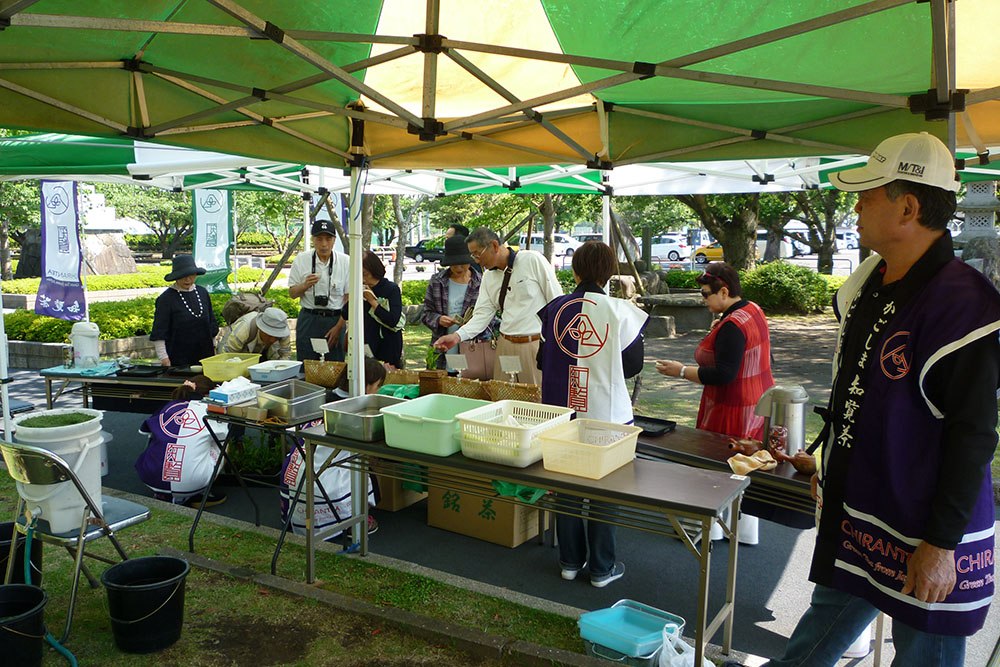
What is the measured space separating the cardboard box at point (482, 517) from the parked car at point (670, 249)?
3324cm

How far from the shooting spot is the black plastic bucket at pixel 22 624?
268 cm

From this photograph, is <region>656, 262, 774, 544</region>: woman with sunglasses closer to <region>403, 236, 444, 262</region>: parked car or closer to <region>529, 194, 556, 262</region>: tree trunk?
<region>529, 194, 556, 262</region>: tree trunk

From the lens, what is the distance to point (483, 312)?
5488mm

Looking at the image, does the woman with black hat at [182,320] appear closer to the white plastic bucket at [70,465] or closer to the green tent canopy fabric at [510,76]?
the green tent canopy fabric at [510,76]

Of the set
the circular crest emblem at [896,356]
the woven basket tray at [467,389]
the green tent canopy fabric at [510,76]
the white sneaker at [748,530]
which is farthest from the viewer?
the white sneaker at [748,530]

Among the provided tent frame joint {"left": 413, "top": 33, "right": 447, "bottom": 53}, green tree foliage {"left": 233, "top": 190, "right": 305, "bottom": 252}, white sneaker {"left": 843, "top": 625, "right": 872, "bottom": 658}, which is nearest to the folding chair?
tent frame joint {"left": 413, "top": 33, "right": 447, "bottom": 53}

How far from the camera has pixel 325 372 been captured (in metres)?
4.90

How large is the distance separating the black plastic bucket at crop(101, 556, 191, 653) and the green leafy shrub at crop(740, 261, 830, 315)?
14.1m

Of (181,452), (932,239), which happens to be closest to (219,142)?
(181,452)

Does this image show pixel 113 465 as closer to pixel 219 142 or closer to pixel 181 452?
pixel 181 452

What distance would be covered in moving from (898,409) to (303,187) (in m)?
8.31

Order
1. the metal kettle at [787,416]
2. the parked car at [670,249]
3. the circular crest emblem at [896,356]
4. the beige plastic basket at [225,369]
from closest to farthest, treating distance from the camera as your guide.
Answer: the circular crest emblem at [896,356] → the metal kettle at [787,416] → the beige plastic basket at [225,369] → the parked car at [670,249]

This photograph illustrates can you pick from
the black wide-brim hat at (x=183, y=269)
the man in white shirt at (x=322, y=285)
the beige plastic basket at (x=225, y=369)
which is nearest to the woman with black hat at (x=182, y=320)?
the black wide-brim hat at (x=183, y=269)

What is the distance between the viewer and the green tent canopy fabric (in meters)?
2.95
